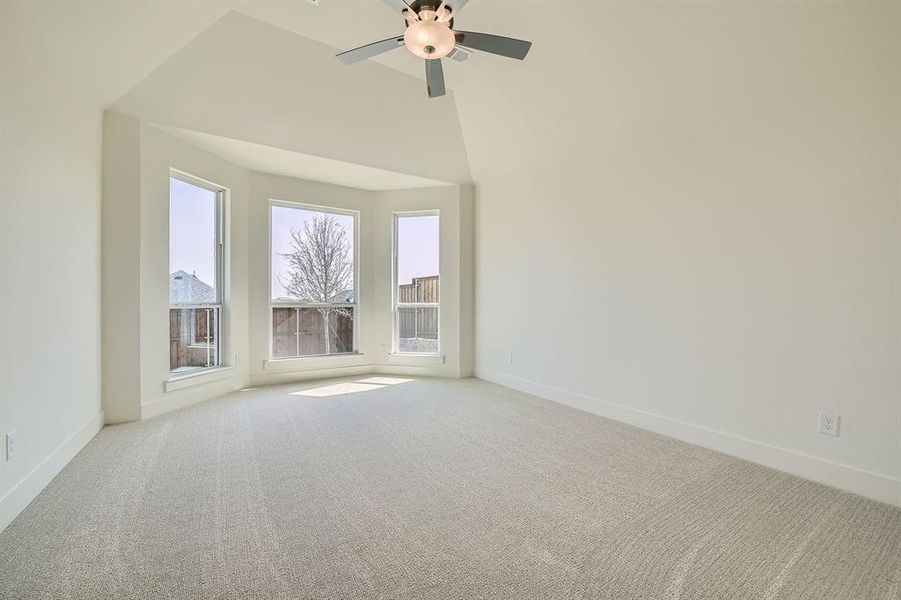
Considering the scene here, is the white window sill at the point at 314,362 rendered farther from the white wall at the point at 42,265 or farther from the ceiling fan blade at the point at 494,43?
the ceiling fan blade at the point at 494,43

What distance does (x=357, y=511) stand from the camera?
84.3 inches

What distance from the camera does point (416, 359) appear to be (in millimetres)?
5504

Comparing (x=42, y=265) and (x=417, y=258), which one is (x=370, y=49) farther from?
(x=417, y=258)

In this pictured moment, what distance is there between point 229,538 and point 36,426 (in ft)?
4.81

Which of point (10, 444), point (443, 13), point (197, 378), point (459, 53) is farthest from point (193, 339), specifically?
point (443, 13)

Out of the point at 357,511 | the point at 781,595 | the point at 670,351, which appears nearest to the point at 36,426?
the point at 357,511

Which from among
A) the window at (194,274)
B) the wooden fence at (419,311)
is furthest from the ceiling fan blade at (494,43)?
the wooden fence at (419,311)

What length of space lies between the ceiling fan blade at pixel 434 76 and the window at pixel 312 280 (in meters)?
3.07

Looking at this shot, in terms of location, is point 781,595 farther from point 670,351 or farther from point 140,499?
point 140,499

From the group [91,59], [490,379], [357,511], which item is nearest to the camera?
[357,511]

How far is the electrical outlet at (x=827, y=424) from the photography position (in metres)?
2.46

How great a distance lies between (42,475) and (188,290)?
2163 millimetres

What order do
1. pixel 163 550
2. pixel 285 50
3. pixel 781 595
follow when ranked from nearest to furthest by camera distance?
pixel 781 595
pixel 163 550
pixel 285 50

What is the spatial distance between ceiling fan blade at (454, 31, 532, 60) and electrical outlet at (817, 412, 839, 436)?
9.09ft
